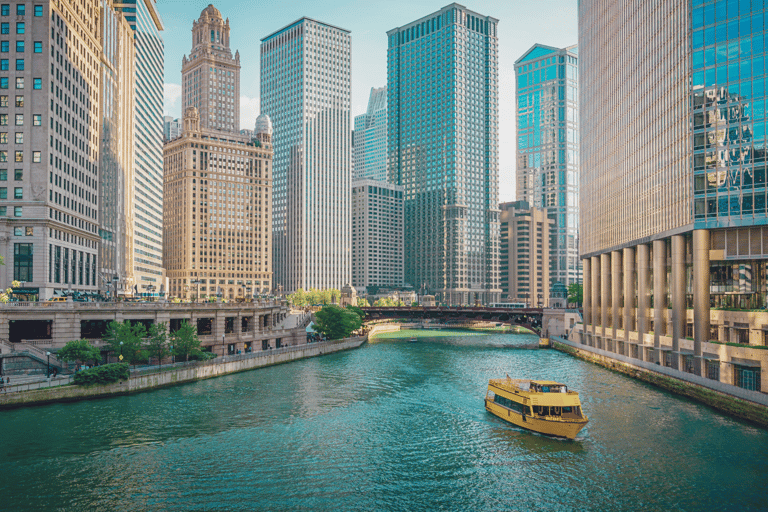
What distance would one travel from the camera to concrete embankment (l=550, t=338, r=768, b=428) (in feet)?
193

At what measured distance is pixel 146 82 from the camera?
18800cm

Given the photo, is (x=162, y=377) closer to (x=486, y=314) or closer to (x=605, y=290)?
(x=605, y=290)

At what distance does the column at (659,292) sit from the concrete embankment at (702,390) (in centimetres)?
514

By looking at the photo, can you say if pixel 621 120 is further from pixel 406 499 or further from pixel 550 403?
pixel 406 499

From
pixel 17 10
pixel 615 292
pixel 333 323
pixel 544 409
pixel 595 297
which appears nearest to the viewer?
pixel 544 409

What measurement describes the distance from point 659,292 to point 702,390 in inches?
958

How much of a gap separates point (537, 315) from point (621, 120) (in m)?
67.7

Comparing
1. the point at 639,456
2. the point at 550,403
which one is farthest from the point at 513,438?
the point at 639,456

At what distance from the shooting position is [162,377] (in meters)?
78.3

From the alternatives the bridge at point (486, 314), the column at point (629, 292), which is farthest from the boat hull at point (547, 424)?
the bridge at point (486, 314)

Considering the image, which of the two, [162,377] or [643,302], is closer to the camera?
[162,377]

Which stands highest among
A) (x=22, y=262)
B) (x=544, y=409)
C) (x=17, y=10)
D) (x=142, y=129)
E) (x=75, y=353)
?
(x=17, y=10)

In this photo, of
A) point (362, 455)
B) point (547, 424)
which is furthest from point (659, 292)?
point (362, 455)

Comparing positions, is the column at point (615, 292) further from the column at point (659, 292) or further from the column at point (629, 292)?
the column at point (659, 292)
